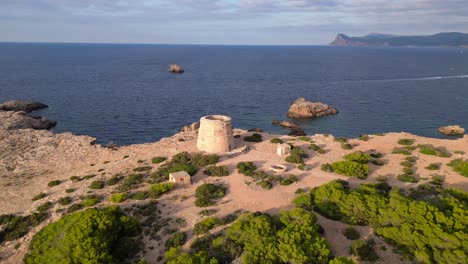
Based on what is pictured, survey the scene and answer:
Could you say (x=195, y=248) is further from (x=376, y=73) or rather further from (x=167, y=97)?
(x=376, y=73)

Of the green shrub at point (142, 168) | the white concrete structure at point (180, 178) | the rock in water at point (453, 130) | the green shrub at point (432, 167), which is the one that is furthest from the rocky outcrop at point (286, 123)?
the white concrete structure at point (180, 178)

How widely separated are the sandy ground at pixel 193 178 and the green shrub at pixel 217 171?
69cm

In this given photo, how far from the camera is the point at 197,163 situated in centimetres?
4344

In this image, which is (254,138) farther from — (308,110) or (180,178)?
(308,110)

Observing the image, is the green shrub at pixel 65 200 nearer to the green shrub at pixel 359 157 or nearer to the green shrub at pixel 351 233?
the green shrub at pixel 351 233

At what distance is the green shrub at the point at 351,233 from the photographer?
28.2 meters

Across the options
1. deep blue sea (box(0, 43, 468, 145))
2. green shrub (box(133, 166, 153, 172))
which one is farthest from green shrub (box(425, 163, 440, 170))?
green shrub (box(133, 166, 153, 172))

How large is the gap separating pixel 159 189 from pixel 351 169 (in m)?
22.5

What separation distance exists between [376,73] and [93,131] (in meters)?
141

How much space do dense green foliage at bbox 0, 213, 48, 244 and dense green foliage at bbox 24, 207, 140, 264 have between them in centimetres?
336

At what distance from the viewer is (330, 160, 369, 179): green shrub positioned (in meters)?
40.6

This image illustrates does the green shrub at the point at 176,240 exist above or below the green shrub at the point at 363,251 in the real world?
below

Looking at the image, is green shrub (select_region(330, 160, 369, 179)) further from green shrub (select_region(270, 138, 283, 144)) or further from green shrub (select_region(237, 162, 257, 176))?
green shrub (select_region(270, 138, 283, 144))

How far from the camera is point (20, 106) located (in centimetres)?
8712
